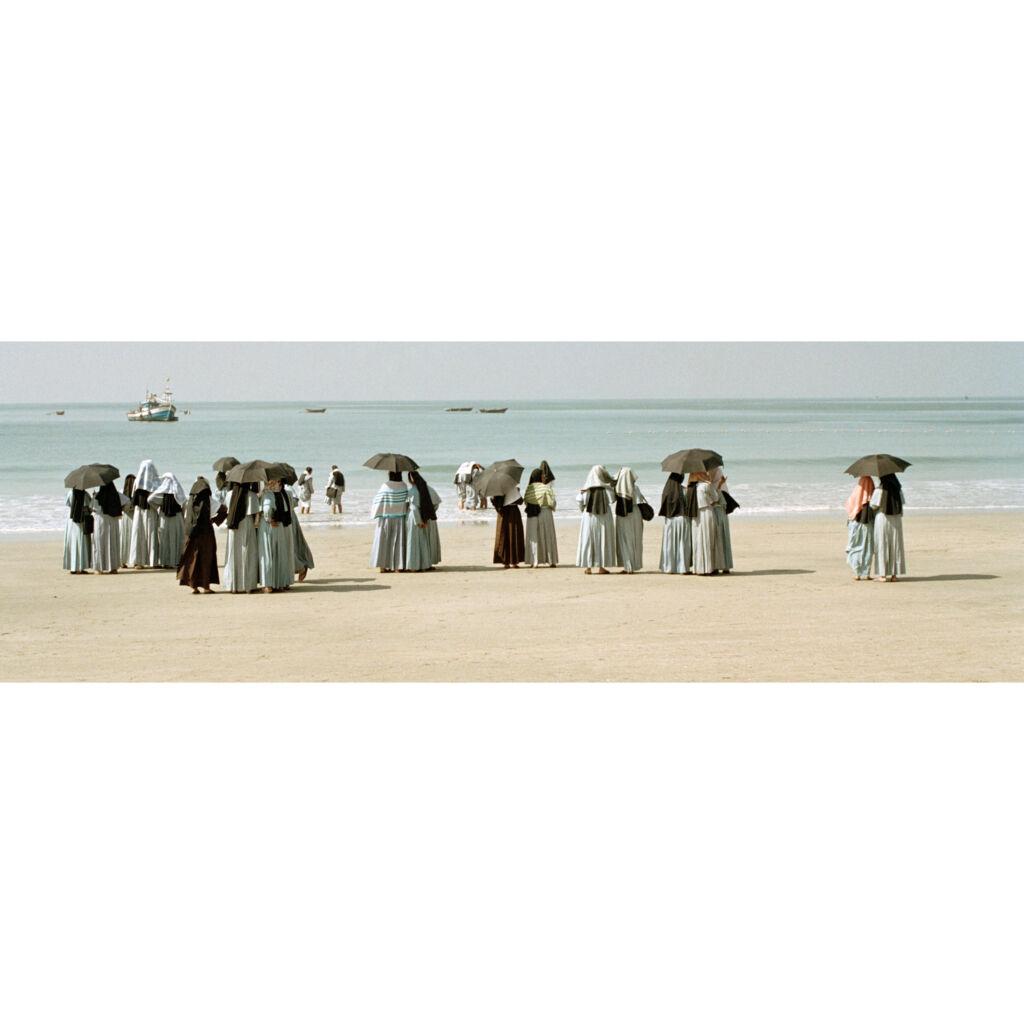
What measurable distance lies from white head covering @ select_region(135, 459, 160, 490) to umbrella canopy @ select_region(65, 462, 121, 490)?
0.70ft

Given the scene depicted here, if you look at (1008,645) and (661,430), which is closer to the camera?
(1008,645)

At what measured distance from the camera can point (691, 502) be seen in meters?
14.5

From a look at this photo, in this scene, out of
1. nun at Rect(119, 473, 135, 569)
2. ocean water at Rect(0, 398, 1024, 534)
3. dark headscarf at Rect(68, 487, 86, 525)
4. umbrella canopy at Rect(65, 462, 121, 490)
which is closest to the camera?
ocean water at Rect(0, 398, 1024, 534)

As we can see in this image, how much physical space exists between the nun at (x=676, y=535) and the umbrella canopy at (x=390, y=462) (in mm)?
2628

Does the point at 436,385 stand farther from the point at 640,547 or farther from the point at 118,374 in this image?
the point at 640,547

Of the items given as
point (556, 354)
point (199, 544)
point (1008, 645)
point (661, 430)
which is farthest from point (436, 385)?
point (1008, 645)

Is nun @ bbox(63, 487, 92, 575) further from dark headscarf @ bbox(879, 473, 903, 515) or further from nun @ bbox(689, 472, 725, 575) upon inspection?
dark headscarf @ bbox(879, 473, 903, 515)

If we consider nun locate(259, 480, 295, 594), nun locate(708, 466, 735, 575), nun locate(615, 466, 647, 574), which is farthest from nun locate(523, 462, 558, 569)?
nun locate(259, 480, 295, 594)

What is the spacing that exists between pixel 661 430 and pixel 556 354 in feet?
6.41

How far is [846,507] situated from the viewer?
13789mm

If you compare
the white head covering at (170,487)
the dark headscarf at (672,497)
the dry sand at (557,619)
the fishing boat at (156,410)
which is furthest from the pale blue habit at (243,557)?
the dark headscarf at (672,497)

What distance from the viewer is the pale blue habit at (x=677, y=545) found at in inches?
583

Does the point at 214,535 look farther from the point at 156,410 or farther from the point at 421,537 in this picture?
the point at 156,410

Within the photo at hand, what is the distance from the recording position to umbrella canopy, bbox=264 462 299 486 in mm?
12484
